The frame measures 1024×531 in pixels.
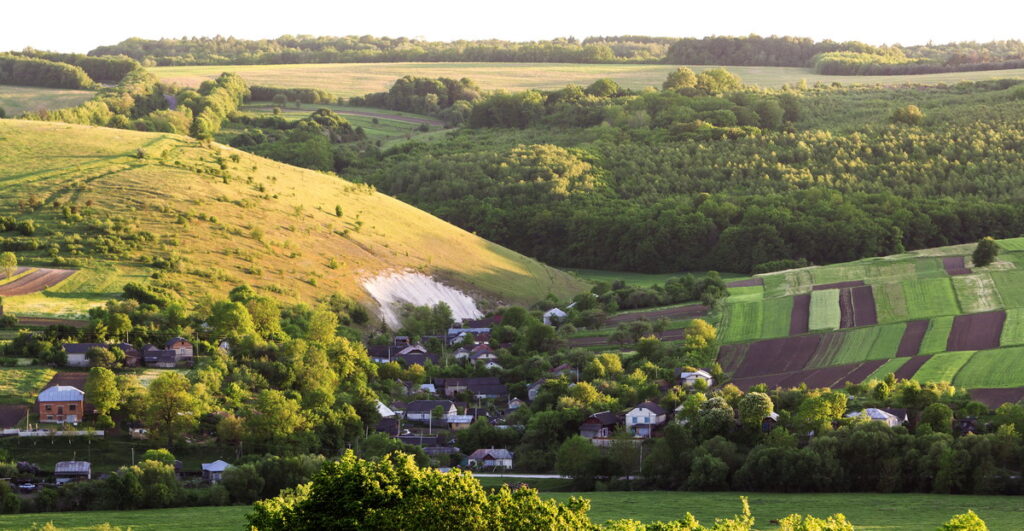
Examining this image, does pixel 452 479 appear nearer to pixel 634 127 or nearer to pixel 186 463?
pixel 186 463

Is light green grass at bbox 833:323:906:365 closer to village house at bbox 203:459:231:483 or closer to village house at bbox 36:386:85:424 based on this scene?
village house at bbox 203:459:231:483

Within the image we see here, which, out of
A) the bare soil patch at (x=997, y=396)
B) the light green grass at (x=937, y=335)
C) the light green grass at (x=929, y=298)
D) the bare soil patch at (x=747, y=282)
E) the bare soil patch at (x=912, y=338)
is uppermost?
the bare soil patch at (x=997, y=396)

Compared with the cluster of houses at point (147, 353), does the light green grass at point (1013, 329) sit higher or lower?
lower

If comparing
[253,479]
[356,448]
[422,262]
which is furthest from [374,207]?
[253,479]

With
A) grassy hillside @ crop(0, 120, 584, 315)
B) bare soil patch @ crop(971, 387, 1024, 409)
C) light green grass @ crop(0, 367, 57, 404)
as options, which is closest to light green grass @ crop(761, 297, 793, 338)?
bare soil patch @ crop(971, 387, 1024, 409)

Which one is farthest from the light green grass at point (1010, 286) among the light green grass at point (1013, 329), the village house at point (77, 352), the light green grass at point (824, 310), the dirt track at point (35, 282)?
the dirt track at point (35, 282)

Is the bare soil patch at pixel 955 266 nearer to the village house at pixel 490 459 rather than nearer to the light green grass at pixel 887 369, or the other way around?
the light green grass at pixel 887 369

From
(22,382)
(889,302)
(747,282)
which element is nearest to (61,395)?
(22,382)
